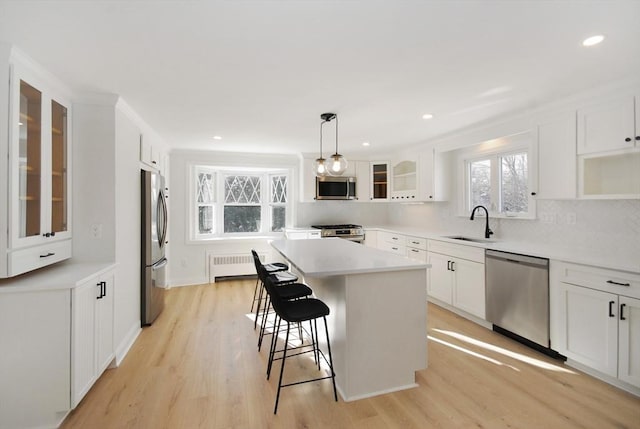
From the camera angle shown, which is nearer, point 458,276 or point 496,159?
point 458,276

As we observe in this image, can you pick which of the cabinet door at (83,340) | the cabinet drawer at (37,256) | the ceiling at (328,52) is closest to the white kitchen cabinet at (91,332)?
the cabinet door at (83,340)

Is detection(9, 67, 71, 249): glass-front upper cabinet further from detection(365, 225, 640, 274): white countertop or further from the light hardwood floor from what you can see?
detection(365, 225, 640, 274): white countertop

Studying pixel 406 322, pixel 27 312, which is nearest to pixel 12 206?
pixel 27 312

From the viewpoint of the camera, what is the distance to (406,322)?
2.21m

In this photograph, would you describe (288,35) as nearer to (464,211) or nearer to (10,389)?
(10,389)

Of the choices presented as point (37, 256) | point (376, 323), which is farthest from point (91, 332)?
point (376, 323)

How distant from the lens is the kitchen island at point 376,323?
208cm

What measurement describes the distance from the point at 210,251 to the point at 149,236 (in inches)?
74.1

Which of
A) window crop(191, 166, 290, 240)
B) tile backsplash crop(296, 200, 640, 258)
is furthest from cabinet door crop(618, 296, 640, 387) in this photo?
window crop(191, 166, 290, 240)

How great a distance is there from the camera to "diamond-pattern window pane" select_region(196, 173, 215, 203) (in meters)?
5.25

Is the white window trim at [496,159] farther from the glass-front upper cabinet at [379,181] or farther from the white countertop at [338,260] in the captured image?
the white countertop at [338,260]

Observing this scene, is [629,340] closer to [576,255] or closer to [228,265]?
→ [576,255]

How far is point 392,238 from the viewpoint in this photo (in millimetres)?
4824

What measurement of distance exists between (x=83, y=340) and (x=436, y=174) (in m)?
4.32
